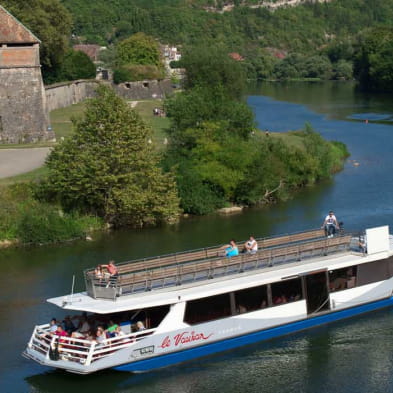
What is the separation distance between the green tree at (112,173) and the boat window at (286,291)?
42.5ft

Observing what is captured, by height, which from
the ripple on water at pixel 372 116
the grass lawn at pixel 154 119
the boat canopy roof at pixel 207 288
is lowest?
the ripple on water at pixel 372 116

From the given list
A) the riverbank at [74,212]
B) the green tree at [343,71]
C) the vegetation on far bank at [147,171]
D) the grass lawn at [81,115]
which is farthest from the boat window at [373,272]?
the green tree at [343,71]

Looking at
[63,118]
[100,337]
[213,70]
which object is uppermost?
[213,70]

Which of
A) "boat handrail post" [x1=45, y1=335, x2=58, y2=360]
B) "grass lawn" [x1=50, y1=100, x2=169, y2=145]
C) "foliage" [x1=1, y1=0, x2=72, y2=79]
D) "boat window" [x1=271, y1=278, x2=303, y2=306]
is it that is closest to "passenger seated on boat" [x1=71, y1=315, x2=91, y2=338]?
"boat handrail post" [x1=45, y1=335, x2=58, y2=360]

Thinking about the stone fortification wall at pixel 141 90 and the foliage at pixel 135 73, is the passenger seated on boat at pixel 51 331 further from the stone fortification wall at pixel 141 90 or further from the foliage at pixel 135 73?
the foliage at pixel 135 73

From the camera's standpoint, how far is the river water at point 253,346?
21.9 meters

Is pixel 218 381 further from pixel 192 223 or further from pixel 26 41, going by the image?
pixel 26 41

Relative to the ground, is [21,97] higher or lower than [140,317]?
higher

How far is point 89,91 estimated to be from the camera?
77.9 metres

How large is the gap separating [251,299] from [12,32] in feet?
92.2

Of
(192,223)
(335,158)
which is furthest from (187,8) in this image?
(192,223)

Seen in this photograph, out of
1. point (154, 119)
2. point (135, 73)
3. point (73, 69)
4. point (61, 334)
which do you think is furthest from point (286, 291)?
point (135, 73)

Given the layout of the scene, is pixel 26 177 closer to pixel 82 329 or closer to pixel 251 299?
pixel 82 329

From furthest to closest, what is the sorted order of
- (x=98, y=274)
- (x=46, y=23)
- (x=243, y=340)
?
(x=46, y=23) → (x=243, y=340) → (x=98, y=274)
